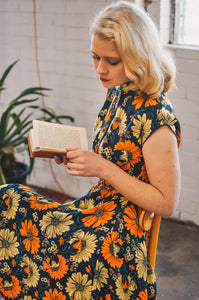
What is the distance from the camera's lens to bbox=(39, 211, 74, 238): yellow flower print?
150 cm

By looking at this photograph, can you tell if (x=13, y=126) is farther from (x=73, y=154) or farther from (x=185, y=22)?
(x=73, y=154)

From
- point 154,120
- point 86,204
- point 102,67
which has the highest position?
point 102,67

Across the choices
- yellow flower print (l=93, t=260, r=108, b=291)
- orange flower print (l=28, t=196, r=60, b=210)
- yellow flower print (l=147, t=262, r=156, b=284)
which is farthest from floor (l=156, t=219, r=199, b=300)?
orange flower print (l=28, t=196, r=60, b=210)

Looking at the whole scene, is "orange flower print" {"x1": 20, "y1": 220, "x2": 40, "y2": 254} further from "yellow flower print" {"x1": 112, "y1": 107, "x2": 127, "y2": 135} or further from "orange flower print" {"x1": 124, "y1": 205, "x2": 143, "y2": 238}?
"yellow flower print" {"x1": 112, "y1": 107, "x2": 127, "y2": 135}

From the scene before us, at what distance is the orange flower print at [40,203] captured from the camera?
1.55 m

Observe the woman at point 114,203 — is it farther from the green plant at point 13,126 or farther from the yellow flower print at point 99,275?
the green plant at point 13,126

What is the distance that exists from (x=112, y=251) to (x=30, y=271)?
0.31 meters

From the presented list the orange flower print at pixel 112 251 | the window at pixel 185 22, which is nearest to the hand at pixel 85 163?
the orange flower print at pixel 112 251

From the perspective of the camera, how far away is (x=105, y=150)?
1.55 m

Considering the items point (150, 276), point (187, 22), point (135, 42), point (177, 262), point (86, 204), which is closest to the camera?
point (135, 42)

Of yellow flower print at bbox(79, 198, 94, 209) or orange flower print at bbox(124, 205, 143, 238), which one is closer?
orange flower print at bbox(124, 205, 143, 238)

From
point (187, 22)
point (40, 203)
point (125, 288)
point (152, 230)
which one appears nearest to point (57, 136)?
point (40, 203)

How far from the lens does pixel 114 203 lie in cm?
153

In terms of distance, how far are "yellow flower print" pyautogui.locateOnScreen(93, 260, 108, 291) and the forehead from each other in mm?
679
